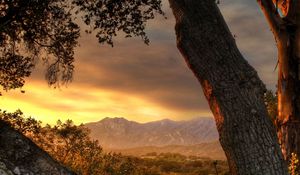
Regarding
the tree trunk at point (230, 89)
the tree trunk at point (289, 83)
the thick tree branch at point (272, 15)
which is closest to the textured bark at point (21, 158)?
the tree trunk at point (230, 89)

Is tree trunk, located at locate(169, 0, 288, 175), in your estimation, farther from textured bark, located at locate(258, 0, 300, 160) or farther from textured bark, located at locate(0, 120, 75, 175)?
textured bark, located at locate(258, 0, 300, 160)

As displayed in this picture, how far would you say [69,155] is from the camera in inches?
592

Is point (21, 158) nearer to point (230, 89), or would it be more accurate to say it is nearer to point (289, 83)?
point (230, 89)

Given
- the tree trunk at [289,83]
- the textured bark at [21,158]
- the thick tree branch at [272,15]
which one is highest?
the thick tree branch at [272,15]

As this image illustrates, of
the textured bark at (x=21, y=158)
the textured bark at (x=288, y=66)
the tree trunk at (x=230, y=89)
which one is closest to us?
the tree trunk at (x=230, y=89)

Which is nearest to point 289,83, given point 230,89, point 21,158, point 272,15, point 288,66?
point 288,66

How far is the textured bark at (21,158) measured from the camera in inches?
235

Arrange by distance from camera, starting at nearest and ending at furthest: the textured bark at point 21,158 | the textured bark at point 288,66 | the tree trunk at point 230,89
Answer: the tree trunk at point 230,89, the textured bark at point 21,158, the textured bark at point 288,66

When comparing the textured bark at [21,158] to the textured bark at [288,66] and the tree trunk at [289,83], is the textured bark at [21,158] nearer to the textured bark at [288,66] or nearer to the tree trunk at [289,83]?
the textured bark at [288,66]

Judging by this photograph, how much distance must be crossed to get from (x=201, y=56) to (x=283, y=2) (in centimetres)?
946

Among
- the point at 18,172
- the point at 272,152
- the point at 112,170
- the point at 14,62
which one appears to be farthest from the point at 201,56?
the point at 112,170

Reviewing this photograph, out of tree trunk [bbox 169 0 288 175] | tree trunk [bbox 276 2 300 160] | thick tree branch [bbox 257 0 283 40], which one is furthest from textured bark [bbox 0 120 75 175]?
tree trunk [bbox 276 2 300 160]

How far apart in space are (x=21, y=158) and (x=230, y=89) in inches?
125

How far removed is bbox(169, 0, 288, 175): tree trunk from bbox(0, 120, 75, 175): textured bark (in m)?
2.55
